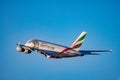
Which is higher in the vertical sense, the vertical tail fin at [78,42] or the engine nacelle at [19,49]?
the engine nacelle at [19,49]

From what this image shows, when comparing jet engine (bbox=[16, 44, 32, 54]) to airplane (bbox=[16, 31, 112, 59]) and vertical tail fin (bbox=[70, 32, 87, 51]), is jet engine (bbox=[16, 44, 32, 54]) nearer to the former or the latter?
airplane (bbox=[16, 31, 112, 59])

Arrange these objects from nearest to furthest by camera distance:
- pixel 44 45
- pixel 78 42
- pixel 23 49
→ pixel 78 42 < pixel 23 49 < pixel 44 45

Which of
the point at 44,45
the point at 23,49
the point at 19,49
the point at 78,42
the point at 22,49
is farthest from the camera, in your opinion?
the point at 44,45

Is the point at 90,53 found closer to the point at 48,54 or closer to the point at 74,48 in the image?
the point at 74,48

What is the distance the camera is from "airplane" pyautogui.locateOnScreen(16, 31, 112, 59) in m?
119

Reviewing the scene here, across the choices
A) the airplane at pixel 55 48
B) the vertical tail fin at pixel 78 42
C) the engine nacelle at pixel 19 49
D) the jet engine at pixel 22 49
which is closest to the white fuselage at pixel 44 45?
the airplane at pixel 55 48

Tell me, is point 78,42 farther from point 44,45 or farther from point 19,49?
point 19,49

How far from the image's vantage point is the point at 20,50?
133375 mm

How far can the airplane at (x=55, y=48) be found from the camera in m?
119

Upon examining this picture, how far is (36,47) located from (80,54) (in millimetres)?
33705

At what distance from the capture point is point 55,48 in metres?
134

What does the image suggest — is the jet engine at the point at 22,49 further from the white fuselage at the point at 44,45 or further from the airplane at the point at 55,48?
the white fuselage at the point at 44,45

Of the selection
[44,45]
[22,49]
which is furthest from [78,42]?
[22,49]

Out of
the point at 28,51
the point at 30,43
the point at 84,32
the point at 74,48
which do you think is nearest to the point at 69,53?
the point at 74,48
